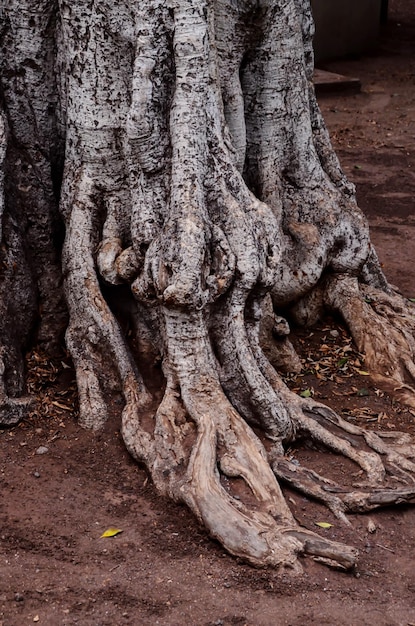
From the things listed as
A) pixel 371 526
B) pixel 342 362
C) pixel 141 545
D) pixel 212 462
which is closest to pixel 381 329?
pixel 342 362

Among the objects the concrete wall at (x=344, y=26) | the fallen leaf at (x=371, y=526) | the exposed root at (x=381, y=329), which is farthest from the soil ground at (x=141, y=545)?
the concrete wall at (x=344, y=26)

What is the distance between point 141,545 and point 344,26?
13269 millimetres

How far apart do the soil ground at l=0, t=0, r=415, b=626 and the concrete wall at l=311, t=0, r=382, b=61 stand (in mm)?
10611

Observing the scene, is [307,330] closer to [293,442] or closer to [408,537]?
[293,442]

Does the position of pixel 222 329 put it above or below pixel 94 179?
below

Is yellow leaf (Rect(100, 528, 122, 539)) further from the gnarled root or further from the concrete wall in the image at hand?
the concrete wall

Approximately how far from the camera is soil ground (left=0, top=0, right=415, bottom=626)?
3.95 meters

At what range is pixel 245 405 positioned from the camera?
499 cm

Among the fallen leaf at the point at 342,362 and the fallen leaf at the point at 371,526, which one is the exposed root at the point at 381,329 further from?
the fallen leaf at the point at 371,526

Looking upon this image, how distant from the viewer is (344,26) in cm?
1603

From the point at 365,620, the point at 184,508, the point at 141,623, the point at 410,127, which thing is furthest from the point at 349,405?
the point at 410,127

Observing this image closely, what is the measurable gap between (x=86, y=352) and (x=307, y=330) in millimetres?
1726

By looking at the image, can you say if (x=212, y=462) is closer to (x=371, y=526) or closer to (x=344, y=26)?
(x=371, y=526)

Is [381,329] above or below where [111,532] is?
above
